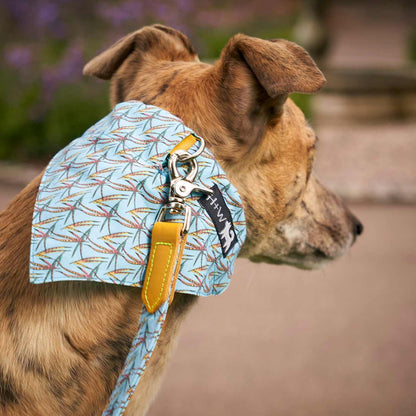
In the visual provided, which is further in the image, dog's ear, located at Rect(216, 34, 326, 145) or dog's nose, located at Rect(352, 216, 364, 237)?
dog's nose, located at Rect(352, 216, 364, 237)

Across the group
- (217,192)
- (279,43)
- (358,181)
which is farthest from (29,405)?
(358,181)

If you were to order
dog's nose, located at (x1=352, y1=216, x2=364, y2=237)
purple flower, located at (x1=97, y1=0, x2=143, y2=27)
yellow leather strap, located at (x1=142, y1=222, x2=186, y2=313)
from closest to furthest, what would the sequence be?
yellow leather strap, located at (x1=142, y1=222, x2=186, y2=313), dog's nose, located at (x1=352, y1=216, x2=364, y2=237), purple flower, located at (x1=97, y1=0, x2=143, y2=27)

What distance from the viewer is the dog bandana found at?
4.47 feet

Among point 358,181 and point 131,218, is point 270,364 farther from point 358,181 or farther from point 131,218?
point 358,181

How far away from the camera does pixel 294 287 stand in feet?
17.5

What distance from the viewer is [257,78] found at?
1.61m

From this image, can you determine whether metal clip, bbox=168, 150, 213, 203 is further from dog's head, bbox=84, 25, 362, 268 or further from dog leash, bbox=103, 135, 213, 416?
dog's head, bbox=84, 25, 362, 268

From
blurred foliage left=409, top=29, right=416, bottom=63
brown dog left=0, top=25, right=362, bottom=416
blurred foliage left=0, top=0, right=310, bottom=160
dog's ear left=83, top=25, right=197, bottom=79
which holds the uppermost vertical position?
dog's ear left=83, top=25, right=197, bottom=79

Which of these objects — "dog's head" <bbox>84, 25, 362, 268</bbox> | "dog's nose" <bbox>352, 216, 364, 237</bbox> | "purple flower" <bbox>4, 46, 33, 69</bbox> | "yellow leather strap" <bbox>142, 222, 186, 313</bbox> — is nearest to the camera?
"yellow leather strap" <bbox>142, 222, 186, 313</bbox>

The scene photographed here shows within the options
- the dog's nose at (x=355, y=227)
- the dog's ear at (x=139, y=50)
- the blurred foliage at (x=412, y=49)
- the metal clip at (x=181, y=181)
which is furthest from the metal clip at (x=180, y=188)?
the blurred foliage at (x=412, y=49)

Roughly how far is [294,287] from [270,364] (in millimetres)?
1389

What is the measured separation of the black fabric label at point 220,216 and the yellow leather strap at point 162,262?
0.12 m

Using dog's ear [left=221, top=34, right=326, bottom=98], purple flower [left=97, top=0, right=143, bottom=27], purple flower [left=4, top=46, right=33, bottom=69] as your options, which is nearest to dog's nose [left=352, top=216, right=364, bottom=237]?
dog's ear [left=221, top=34, right=326, bottom=98]

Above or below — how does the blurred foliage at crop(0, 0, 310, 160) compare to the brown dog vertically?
below
